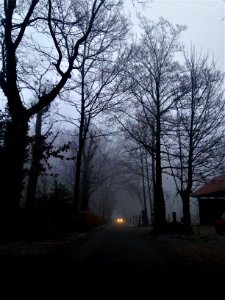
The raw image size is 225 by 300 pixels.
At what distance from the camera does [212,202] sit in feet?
120

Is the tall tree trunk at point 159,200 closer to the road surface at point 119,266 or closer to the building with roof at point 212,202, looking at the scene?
the building with roof at point 212,202

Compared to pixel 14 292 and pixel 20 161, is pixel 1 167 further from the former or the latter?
pixel 14 292

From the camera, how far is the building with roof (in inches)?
1278

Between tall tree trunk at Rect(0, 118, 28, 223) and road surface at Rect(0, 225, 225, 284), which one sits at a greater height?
tall tree trunk at Rect(0, 118, 28, 223)

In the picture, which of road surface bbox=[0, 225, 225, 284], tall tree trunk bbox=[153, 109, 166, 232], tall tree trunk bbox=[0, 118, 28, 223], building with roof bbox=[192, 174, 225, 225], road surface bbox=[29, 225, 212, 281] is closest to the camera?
road surface bbox=[0, 225, 225, 284]

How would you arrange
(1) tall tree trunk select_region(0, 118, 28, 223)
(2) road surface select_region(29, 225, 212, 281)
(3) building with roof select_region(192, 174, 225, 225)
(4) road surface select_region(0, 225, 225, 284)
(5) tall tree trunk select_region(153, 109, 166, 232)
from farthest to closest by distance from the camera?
(3) building with roof select_region(192, 174, 225, 225)
(5) tall tree trunk select_region(153, 109, 166, 232)
(1) tall tree trunk select_region(0, 118, 28, 223)
(2) road surface select_region(29, 225, 212, 281)
(4) road surface select_region(0, 225, 225, 284)

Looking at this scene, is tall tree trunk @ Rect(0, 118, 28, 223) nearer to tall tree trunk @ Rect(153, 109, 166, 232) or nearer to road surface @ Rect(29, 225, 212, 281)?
road surface @ Rect(29, 225, 212, 281)

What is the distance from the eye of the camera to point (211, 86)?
21469 mm

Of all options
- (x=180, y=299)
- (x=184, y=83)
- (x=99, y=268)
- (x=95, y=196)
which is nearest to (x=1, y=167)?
(x=99, y=268)

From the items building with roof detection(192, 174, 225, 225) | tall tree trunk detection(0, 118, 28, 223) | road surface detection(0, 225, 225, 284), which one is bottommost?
road surface detection(0, 225, 225, 284)

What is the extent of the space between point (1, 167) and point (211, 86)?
541 inches

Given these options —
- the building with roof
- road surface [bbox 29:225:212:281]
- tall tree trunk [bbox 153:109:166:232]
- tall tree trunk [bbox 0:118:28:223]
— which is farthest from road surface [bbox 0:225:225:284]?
the building with roof

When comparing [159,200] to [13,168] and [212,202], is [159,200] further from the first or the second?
[212,202]

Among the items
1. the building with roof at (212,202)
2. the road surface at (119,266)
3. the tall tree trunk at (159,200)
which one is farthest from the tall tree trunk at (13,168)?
the building with roof at (212,202)
